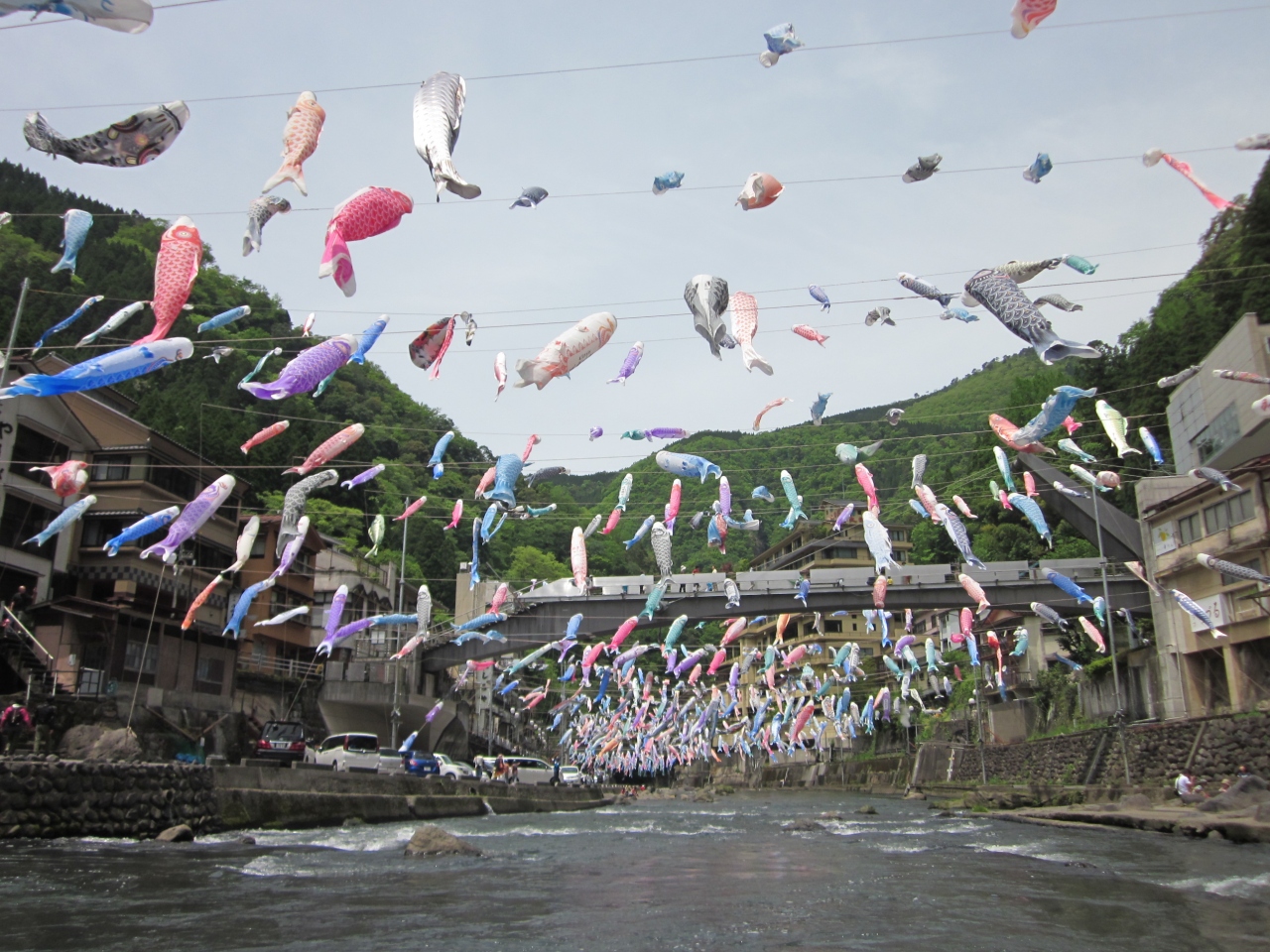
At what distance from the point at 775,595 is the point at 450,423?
2135 inches

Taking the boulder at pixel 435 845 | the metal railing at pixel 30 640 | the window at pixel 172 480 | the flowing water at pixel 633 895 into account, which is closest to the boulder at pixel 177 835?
the flowing water at pixel 633 895

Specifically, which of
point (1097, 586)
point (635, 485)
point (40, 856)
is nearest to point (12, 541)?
point (40, 856)

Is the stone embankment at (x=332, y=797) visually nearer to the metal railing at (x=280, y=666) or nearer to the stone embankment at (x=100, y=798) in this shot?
the stone embankment at (x=100, y=798)

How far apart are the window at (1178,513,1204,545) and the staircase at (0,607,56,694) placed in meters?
29.6

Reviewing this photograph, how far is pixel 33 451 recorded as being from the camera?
90.7 feet

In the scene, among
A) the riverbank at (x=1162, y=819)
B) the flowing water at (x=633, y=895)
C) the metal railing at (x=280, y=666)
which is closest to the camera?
the flowing water at (x=633, y=895)

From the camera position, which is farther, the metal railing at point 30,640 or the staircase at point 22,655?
the metal railing at point 30,640

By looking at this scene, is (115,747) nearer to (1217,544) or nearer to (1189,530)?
(1217,544)

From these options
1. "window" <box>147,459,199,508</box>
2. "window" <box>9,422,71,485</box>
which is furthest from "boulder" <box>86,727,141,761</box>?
"window" <box>147,459,199,508</box>

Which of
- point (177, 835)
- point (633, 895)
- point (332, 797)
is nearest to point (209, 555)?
point (332, 797)

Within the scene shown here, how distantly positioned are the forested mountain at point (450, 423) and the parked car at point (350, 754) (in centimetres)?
836

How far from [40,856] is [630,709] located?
50159 millimetres

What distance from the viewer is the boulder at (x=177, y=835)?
15391 millimetres

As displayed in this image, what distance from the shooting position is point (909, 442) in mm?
69812
